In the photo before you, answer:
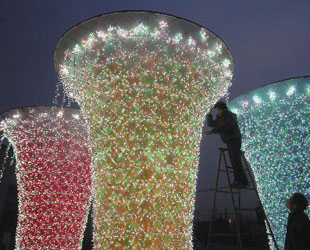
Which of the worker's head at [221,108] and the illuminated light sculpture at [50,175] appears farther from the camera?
the illuminated light sculpture at [50,175]

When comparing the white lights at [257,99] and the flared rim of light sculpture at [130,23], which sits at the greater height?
the white lights at [257,99]

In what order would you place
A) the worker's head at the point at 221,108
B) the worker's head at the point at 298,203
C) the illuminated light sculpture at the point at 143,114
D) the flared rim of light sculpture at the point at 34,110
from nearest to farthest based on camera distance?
1. the worker's head at the point at 298,203
2. the illuminated light sculpture at the point at 143,114
3. the worker's head at the point at 221,108
4. the flared rim of light sculpture at the point at 34,110

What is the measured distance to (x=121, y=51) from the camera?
154 inches

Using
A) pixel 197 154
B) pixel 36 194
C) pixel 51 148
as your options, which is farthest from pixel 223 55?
pixel 36 194

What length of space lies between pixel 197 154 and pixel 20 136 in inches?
169

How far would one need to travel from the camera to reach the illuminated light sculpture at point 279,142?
5.29 meters

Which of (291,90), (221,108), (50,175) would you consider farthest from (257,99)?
(50,175)

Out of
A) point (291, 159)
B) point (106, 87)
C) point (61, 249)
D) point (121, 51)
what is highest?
point (121, 51)

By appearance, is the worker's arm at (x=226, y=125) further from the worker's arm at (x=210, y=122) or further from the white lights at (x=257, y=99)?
the white lights at (x=257, y=99)

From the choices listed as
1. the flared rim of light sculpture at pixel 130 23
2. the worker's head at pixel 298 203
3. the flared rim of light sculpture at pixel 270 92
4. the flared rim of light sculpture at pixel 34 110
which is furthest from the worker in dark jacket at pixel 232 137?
the flared rim of light sculpture at pixel 34 110

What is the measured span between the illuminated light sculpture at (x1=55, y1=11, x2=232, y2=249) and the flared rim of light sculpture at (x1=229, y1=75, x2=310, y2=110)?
191cm

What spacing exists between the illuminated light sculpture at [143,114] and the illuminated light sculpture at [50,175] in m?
2.57

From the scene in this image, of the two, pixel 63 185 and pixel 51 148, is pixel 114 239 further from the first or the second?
pixel 51 148

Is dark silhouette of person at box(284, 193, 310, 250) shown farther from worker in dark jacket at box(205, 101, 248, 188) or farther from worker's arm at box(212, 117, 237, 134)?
worker's arm at box(212, 117, 237, 134)
